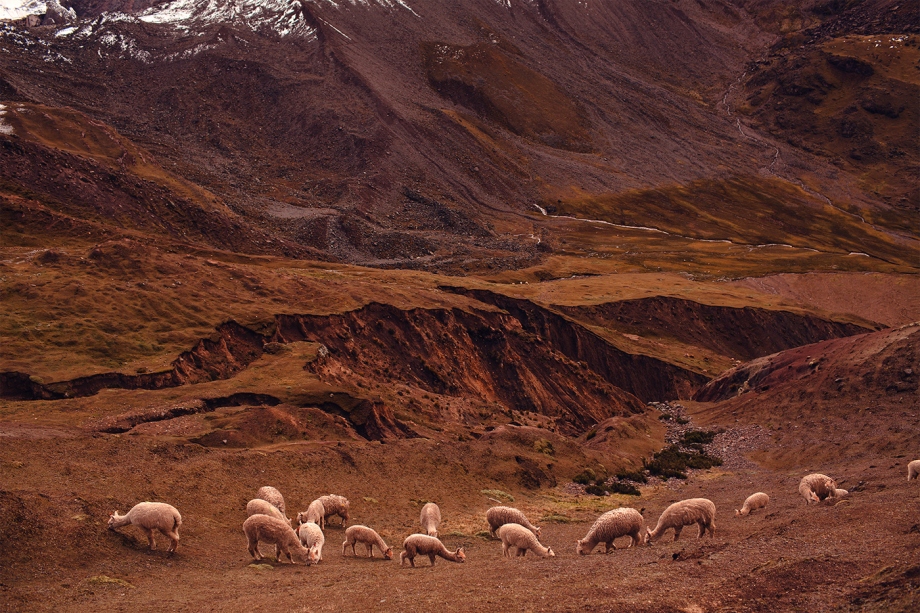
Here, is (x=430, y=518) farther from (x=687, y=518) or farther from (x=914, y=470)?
(x=914, y=470)

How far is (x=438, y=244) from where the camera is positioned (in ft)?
419

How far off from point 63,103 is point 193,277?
421 ft

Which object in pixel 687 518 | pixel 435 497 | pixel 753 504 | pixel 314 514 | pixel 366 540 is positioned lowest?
pixel 435 497

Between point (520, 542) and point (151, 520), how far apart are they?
31.2ft

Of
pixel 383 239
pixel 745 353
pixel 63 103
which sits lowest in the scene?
pixel 745 353

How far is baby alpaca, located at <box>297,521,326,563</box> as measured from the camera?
2075 centimetres

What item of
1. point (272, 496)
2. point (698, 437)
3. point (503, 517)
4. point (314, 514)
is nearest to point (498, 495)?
point (503, 517)

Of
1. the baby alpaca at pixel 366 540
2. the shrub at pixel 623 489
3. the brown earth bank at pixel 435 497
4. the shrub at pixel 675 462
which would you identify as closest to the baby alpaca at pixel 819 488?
the brown earth bank at pixel 435 497

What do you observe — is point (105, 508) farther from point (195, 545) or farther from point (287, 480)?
point (287, 480)

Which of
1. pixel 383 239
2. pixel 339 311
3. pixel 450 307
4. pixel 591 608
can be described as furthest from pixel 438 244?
pixel 591 608

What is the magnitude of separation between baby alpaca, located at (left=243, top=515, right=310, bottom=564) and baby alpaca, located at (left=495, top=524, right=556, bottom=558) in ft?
17.5

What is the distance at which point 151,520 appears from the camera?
64.0 feet

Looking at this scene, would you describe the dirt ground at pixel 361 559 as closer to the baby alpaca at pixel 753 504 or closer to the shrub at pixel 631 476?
the baby alpaca at pixel 753 504

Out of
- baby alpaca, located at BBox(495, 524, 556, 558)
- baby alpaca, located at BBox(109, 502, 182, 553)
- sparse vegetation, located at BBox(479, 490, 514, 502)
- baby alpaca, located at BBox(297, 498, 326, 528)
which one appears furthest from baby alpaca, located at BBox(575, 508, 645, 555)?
sparse vegetation, located at BBox(479, 490, 514, 502)
